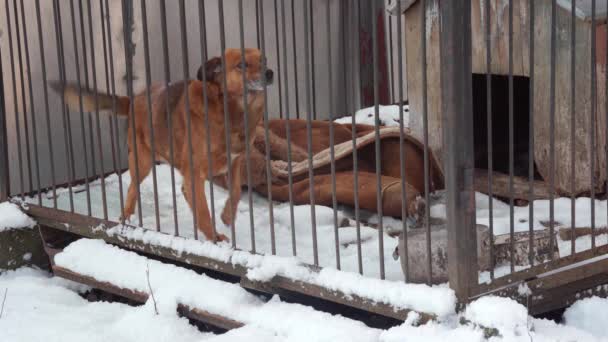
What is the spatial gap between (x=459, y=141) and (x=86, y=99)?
2.09m

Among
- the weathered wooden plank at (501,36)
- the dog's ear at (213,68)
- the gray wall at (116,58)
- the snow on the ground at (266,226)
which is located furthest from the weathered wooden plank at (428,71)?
the dog's ear at (213,68)

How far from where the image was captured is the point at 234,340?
293cm

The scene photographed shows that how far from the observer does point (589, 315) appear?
9.82ft

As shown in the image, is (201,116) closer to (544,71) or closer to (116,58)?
(544,71)

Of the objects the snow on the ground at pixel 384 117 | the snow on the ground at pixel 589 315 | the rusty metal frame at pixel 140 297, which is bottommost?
the rusty metal frame at pixel 140 297

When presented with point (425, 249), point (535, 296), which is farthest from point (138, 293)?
point (535, 296)

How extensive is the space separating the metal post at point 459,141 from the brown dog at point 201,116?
1.25 m

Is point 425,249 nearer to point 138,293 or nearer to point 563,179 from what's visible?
point 138,293

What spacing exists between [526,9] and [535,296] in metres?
2.00

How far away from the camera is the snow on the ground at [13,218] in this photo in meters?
4.04

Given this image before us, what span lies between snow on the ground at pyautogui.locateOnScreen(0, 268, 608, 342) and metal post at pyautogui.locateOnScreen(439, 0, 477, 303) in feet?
0.43

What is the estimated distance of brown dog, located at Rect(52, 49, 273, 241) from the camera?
12.5 ft

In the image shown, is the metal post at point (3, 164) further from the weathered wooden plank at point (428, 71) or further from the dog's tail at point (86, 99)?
the weathered wooden plank at point (428, 71)

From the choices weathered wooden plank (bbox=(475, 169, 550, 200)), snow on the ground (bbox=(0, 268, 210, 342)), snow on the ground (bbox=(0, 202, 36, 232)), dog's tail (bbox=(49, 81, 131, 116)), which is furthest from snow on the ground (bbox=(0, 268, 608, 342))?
weathered wooden plank (bbox=(475, 169, 550, 200))
